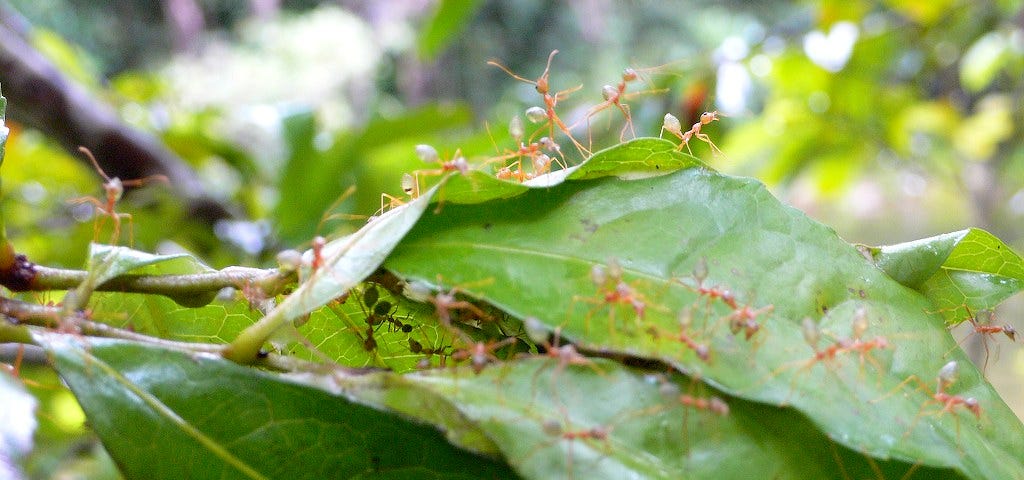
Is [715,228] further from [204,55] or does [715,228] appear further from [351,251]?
[204,55]

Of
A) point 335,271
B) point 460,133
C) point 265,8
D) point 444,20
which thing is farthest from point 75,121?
point 265,8

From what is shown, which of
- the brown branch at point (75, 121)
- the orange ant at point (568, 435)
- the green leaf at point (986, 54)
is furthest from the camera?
the green leaf at point (986, 54)

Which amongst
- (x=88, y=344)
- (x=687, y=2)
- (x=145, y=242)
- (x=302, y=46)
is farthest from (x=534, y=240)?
(x=687, y=2)

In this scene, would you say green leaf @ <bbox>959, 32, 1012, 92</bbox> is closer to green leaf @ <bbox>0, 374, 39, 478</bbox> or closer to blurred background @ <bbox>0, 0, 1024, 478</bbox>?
blurred background @ <bbox>0, 0, 1024, 478</bbox>

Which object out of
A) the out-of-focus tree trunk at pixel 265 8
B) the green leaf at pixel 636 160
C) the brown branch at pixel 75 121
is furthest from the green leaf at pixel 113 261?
the out-of-focus tree trunk at pixel 265 8

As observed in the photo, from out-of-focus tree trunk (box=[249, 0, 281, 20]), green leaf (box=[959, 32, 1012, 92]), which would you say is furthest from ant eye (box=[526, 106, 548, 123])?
out-of-focus tree trunk (box=[249, 0, 281, 20])

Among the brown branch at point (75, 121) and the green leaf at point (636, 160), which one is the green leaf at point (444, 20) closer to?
the brown branch at point (75, 121)
